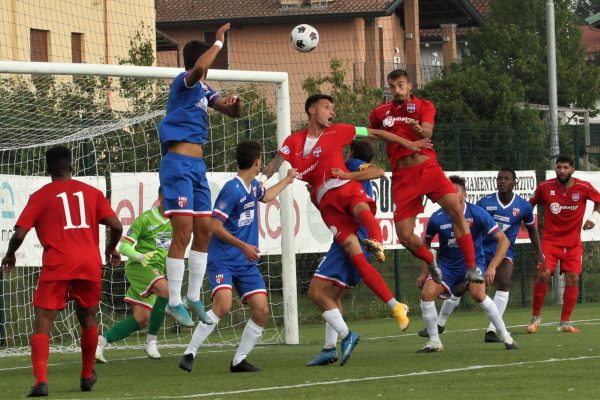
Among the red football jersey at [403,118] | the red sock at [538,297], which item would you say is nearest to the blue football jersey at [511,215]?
the red sock at [538,297]

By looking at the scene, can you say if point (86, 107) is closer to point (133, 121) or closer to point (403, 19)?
point (133, 121)

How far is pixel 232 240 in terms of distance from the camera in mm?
12266

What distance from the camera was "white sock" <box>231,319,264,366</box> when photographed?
40.7ft

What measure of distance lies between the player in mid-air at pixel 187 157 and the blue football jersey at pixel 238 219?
794 millimetres

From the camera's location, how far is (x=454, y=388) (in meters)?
10.1

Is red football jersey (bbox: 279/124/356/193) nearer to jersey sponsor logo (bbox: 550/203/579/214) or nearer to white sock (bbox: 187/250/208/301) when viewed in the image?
white sock (bbox: 187/250/208/301)

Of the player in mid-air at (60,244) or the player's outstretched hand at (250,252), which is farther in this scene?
the player's outstretched hand at (250,252)

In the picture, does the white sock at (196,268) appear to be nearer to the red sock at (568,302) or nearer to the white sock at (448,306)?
the white sock at (448,306)

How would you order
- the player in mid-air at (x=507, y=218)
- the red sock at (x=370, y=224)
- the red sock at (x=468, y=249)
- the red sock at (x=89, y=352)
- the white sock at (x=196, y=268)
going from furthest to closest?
the player in mid-air at (x=507, y=218) → the red sock at (x=468, y=249) → the red sock at (x=370, y=224) → the white sock at (x=196, y=268) → the red sock at (x=89, y=352)

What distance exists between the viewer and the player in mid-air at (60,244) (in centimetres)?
1053

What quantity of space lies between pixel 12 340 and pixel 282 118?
4.85 meters

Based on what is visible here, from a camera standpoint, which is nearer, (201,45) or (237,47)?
(201,45)

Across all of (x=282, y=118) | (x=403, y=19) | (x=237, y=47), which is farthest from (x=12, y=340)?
(x=403, y=19)

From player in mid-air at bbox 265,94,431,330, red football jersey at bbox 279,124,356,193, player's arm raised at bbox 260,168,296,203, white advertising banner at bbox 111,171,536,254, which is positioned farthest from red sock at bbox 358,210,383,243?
white advertising banner at bbox 111,171,536,254
